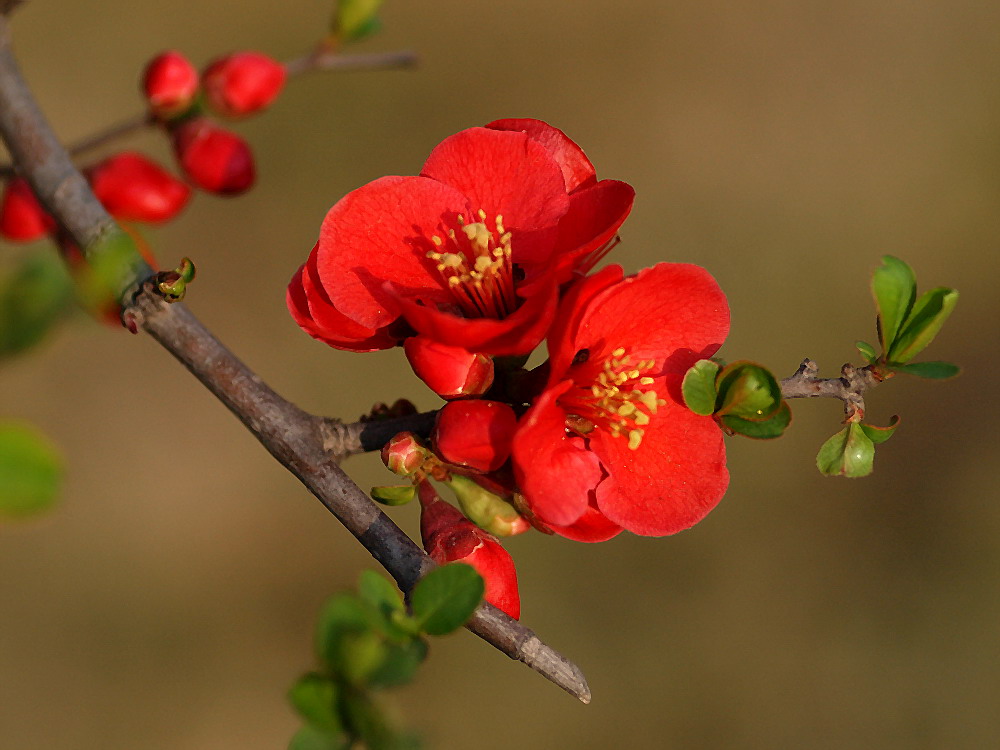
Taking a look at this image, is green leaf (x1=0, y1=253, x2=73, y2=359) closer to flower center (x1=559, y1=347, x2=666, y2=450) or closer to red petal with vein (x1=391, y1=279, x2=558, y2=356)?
red petal with vein (x1=391, y1=279, x2=558, y2=356)

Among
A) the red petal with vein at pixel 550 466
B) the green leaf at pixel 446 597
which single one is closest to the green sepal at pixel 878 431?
the red petal with vein at pixel 550 466

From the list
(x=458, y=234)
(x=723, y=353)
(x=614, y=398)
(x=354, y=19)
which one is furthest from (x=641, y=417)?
(x=723, y=353)

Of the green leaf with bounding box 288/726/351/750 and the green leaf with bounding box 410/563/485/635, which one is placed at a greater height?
the green leaf with bounding box 410/563/485/635

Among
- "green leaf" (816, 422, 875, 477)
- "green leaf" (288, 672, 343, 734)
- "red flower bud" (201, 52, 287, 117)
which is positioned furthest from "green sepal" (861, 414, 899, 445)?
"red flower bud" (201, 52, 287, 117)

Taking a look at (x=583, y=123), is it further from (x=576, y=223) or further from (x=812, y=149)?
(x=576, y=223)

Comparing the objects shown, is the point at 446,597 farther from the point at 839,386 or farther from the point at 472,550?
the point at 839,386

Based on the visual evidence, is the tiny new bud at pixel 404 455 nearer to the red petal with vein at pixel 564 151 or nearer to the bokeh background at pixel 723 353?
the red petal with vein at pixel 564 151
